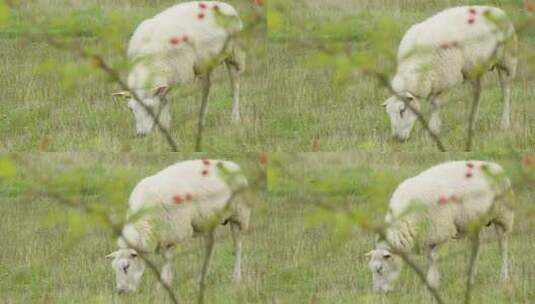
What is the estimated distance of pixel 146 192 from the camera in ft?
46.7

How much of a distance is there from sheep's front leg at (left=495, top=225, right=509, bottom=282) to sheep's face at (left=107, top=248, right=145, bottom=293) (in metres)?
2.73

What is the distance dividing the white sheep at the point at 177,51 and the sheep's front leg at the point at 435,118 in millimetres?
1529

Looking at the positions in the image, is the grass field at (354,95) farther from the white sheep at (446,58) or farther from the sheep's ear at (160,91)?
the sheep's ear at (160,91)

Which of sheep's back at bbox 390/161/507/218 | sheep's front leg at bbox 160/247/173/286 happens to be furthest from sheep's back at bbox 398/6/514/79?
sheep's front leg at bbox 160/247/173/286

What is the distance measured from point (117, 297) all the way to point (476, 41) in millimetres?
3680

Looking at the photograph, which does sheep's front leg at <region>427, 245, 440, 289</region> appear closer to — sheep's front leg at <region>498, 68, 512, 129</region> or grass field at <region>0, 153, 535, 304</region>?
grass field at <region>0, 153, 535, 304</region>

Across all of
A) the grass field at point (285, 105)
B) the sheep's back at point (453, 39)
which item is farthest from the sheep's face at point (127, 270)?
the sheep's back at point (453, 39)

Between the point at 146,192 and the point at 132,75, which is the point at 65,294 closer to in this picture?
the point at 146,192

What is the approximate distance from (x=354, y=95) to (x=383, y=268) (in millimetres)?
1838

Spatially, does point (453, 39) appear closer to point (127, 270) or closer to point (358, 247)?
point (358, 247)

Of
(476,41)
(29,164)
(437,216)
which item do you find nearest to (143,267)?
(29,164)

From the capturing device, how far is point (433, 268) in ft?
46.8

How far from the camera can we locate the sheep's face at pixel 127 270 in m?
14.3

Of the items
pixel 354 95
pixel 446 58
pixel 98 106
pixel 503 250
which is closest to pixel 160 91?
pixel 98 106
